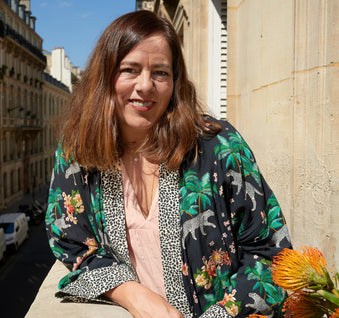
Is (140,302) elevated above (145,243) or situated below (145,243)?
below

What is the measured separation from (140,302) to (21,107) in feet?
114

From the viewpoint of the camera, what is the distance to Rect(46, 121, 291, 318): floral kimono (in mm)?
1596

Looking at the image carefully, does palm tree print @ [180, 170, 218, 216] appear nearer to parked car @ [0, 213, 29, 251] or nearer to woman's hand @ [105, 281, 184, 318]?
woman's hand @ [105, 281, 184, 318]

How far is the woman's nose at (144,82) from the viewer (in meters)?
1.66

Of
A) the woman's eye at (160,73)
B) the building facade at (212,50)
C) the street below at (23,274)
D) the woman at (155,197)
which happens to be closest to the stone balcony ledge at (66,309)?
the woman at (155,197)

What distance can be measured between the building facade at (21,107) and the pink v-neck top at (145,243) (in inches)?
1140

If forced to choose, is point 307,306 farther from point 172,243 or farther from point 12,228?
point 12,228

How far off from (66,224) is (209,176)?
2.08 ft

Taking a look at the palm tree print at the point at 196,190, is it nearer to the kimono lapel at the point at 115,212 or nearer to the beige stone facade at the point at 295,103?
the kimono lapel at the point at 115,212

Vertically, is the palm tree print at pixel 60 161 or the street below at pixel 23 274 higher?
the palm tree print at pixel 60 161

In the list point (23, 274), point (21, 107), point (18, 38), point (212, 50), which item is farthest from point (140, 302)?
point (18, 38)

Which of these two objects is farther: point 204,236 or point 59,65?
point 59,65

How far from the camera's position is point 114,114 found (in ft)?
5.92

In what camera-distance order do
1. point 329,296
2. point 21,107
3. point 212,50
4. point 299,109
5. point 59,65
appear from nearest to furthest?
point 329,296 < point 299,109 < point 212,50 < point 21,107 < point 59,65
